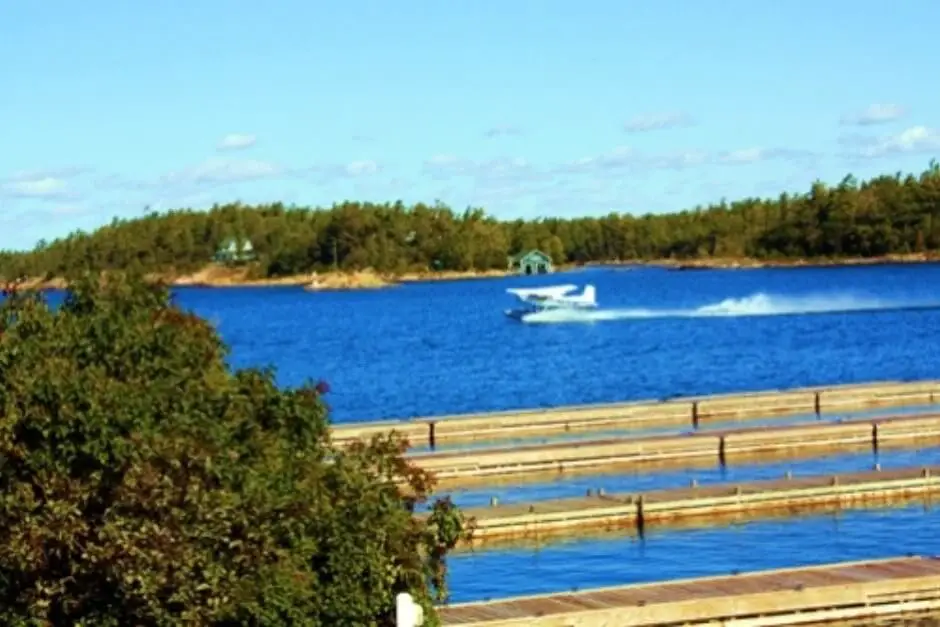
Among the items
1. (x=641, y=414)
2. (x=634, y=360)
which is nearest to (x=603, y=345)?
(x=634, y=360)

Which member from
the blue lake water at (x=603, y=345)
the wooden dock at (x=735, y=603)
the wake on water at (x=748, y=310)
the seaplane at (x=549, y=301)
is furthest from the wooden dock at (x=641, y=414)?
the seaplane at (x=549, y=301)

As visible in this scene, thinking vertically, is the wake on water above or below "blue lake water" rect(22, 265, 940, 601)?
above

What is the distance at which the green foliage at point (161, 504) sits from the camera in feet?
47.3

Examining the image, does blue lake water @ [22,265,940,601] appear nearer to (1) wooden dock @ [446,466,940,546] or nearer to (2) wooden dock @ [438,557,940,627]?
(1) wooden dock @ [446,466,940,546]

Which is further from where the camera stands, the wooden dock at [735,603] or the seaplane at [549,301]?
the seaplane at [549,301]

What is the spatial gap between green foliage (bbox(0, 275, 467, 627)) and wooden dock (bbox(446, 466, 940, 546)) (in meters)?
13.3

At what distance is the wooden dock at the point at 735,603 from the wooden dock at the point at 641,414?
57.7ft

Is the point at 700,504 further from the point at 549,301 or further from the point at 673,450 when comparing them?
the point at 549,301

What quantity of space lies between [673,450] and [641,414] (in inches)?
285

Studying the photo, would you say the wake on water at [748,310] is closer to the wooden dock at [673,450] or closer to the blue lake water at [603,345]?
the blue lake water at [603,345]

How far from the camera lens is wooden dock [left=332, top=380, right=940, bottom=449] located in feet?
138

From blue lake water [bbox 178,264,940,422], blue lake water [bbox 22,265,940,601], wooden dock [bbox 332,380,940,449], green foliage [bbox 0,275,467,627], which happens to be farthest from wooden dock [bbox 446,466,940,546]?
blue lake water [bbox 178,264,940,422]

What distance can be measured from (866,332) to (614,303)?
4521 cm

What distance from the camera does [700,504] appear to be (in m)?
30.2
